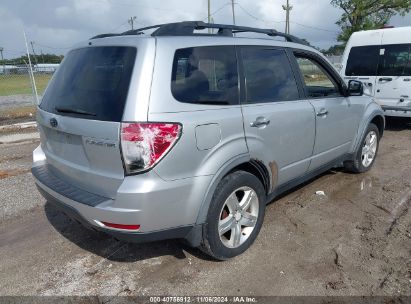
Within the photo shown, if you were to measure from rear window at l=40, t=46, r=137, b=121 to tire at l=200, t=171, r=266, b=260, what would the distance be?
1.05 metres

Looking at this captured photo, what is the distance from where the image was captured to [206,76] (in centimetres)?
284

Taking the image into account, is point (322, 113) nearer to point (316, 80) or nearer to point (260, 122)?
point (316, 80)

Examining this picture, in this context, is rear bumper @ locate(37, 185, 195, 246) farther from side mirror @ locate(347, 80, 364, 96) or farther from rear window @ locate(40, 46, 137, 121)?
side mirror @ locate(347, 80, 364, 96)

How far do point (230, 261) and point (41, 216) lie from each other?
2.36 m

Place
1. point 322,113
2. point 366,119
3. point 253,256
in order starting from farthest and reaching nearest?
point 366,119
point 322,113
point 253,256

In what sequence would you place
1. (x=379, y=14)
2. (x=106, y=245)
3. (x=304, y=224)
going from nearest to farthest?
1. (x=106, y=245)
2. (x=304, y=224)
3. (x=379, y=14)

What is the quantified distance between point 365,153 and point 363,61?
4100 millimetres

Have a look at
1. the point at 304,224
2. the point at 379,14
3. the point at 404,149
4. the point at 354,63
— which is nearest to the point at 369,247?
the point at 304,224

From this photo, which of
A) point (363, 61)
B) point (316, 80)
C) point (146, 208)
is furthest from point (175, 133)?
point (363, 61)

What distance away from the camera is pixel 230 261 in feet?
10.5

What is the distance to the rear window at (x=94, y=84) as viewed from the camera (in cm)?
252

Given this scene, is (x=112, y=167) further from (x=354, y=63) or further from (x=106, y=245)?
(x=354, y=63)

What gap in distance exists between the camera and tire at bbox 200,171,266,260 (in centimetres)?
287

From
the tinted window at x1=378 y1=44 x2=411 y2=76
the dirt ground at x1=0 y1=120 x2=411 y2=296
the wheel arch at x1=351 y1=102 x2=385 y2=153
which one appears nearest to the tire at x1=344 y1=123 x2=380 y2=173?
the wheel arch at x1=351 y1=102 x2=385 y2=153
